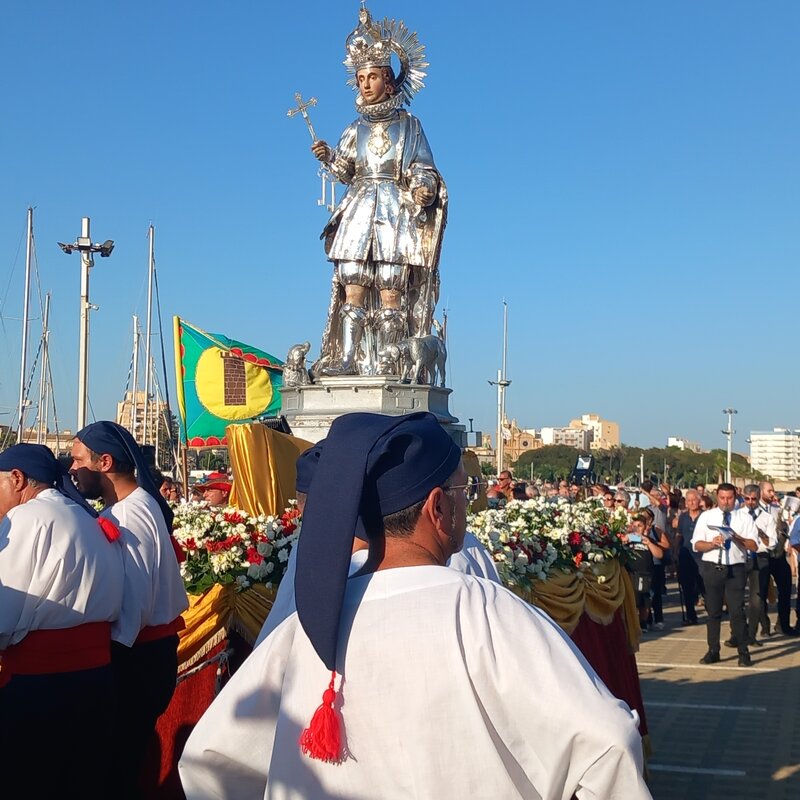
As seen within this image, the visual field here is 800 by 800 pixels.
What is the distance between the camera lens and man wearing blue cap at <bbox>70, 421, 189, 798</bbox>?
5.05 metres

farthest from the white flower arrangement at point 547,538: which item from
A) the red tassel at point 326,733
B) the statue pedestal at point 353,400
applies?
the statue pedestal at point 353,400

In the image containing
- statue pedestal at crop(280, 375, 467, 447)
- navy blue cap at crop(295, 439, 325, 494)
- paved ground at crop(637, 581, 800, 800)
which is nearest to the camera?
navy blue cap at crop(295, 439, 325, 494)

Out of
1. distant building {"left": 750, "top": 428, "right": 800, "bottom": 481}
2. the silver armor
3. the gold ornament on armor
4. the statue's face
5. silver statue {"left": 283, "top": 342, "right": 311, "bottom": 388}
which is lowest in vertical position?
distant building {"left": 750, "top": 428, "right": 800, "bottom": 481}

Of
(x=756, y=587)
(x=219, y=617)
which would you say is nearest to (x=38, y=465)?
(x=219, y=617)

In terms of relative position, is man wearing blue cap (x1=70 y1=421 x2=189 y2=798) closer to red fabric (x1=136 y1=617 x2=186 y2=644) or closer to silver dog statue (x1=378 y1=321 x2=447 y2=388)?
red fabric (x1=136 y1=617 x2=186 y2=644)

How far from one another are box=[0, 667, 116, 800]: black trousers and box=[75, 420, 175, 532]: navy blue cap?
1094 millimetres

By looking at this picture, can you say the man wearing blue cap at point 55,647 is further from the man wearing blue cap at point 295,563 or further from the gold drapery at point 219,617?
the gold drapery at point 219,617

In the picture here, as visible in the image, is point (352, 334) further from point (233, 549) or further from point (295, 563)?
point (295, 563)

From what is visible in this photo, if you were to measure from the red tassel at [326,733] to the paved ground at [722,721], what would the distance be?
5460 mm

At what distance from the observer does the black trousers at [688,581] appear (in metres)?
Result: 15.8

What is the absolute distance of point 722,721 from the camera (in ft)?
30.2

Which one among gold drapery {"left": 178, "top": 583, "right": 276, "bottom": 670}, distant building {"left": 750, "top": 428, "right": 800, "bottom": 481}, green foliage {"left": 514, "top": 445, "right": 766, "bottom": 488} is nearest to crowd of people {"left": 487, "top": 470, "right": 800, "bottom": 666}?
gold drapery {"left": 178, "top": 583, "right": 276, "bottom": 670}

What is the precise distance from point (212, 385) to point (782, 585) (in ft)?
36.0

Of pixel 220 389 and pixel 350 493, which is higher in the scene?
pixel 220 389
